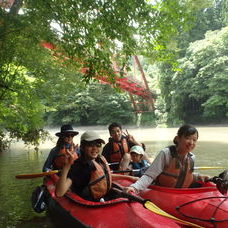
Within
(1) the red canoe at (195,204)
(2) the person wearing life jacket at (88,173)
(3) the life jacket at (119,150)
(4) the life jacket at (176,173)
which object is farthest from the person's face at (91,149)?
(3) the life jacket at (119,150)

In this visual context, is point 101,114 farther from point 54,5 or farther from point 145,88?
point 54,5

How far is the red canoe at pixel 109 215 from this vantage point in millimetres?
2494

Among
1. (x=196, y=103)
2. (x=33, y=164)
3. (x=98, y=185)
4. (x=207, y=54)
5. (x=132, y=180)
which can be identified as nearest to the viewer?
(x=98, y=185)

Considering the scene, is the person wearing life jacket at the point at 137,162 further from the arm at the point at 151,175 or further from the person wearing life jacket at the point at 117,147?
the arm at the point at 151,175

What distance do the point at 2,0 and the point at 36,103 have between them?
2595 mm

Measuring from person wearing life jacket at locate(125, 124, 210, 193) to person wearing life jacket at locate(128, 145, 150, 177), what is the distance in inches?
53.9

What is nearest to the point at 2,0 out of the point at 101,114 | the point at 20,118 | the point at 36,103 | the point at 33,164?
the point at 36,103

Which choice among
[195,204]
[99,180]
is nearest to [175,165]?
Result: [195,204]

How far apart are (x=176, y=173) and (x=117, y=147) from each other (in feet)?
7.70

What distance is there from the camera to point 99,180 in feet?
9.51

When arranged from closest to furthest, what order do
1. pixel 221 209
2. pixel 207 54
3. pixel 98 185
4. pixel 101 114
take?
pixel 221 209, pixel 98 185, pixel 207 54, pixel 101 114

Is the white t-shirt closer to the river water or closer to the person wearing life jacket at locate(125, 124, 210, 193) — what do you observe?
the person wearing life jacket at locate(125, 124, 210, 193)

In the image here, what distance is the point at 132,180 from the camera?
3982 mm

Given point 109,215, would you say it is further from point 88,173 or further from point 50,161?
point 50,161
